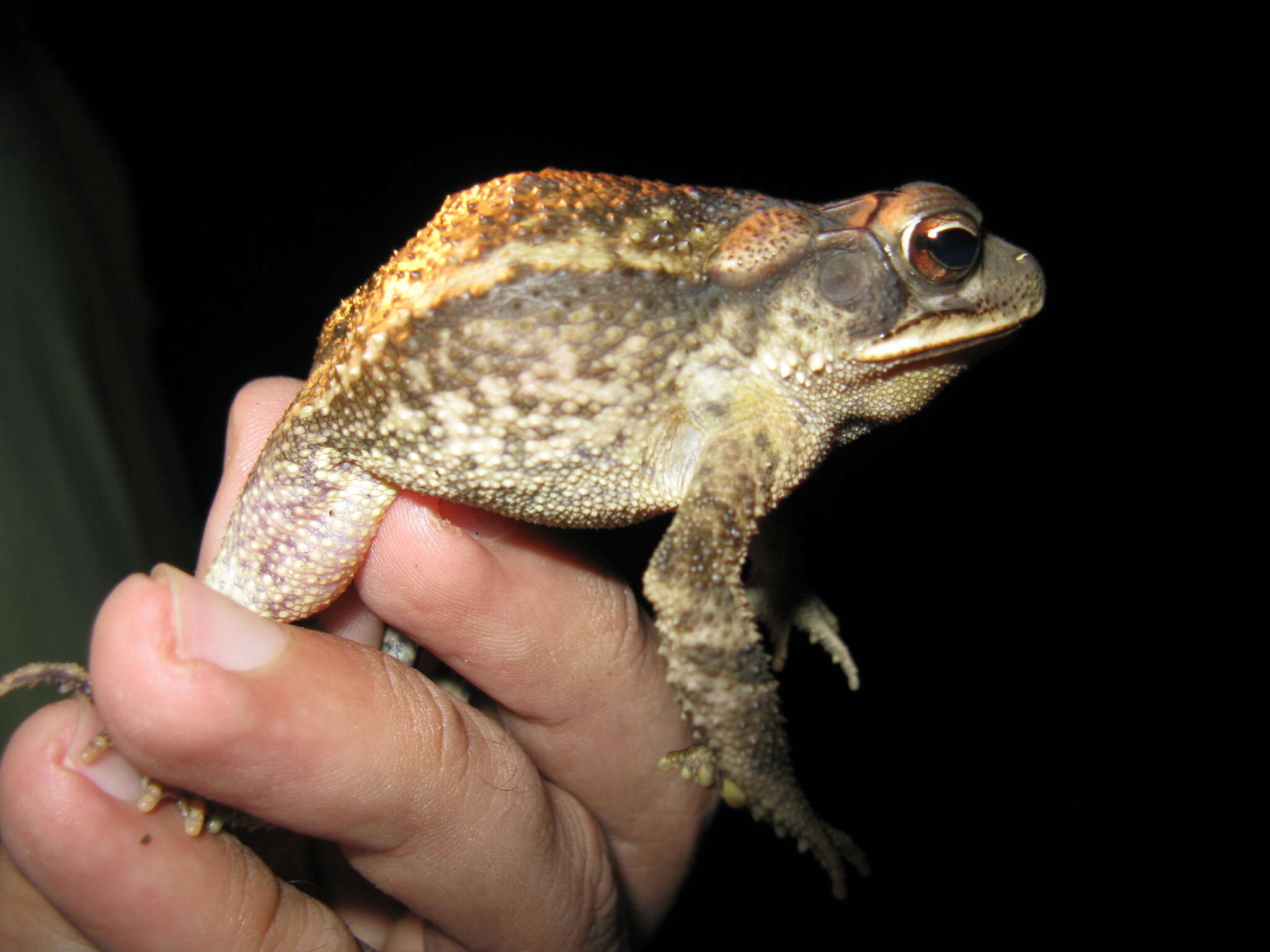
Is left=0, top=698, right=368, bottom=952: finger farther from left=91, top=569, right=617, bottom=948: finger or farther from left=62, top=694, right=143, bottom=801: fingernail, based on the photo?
left=91, top=569, right=617, bottom=948: finger

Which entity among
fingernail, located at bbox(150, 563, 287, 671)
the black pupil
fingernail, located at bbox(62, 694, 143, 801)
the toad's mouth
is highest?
the black pupil

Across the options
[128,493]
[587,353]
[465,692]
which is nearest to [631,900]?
[465,692]

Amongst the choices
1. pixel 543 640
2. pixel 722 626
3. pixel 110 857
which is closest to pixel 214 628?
pixel 110 857

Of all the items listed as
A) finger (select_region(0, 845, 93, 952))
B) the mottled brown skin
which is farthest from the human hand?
the mottled brown skin

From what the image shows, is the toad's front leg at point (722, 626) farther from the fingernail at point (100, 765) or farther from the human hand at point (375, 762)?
the fingernail at point (100, 765)

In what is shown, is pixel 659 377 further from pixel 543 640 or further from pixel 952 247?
pixel 543 640

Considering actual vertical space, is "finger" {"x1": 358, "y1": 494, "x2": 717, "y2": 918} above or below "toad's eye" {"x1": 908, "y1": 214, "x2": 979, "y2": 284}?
below

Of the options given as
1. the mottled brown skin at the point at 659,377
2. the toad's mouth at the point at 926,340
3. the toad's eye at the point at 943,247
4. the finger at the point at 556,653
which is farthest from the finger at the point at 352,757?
the toad's eye at the point at 943,247
